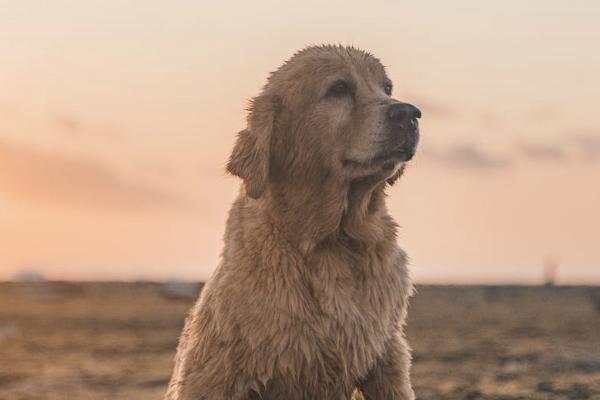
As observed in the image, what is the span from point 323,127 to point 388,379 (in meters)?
1.72

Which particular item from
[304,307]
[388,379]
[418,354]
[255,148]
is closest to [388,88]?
[255,148]

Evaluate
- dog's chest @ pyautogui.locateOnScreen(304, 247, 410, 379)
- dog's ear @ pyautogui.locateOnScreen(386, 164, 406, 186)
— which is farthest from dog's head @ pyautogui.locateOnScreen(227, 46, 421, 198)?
dog's chest @ pyautogui.locateOnScreen(304, 247, 410, 379)

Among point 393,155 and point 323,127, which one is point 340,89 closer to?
point 323,127

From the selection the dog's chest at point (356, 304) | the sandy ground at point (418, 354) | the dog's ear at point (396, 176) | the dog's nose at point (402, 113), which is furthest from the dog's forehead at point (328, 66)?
the sandy ground at point (418, 354)

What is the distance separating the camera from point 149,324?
27.3m

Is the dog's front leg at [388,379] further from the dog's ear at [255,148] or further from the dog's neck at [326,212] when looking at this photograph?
the dog's ear at [255,148]

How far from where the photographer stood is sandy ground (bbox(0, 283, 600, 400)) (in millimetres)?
10672

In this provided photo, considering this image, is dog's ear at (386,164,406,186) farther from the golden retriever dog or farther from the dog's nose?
the dog's nose

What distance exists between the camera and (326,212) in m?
5.91

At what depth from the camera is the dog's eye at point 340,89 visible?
6281mm

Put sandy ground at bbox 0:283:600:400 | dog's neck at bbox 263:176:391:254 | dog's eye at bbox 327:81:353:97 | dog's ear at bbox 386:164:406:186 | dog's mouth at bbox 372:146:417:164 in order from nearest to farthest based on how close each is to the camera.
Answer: dog's neck at bbox 263:176:391:254
dog's mouth at bbox 372:146:417:164
dog's eye at bbox 327:81:353:97
dog's ear at bbox 386:164:406:186
sandy ground at bbox 0:283:600:400

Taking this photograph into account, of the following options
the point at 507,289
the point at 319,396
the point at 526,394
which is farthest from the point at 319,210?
the point at 507,289

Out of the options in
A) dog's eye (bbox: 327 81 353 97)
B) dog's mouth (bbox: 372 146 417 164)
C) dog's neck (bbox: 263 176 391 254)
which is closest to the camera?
dog's neck (bbox: 263 176 391 254)

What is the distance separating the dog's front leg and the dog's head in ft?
3.82
